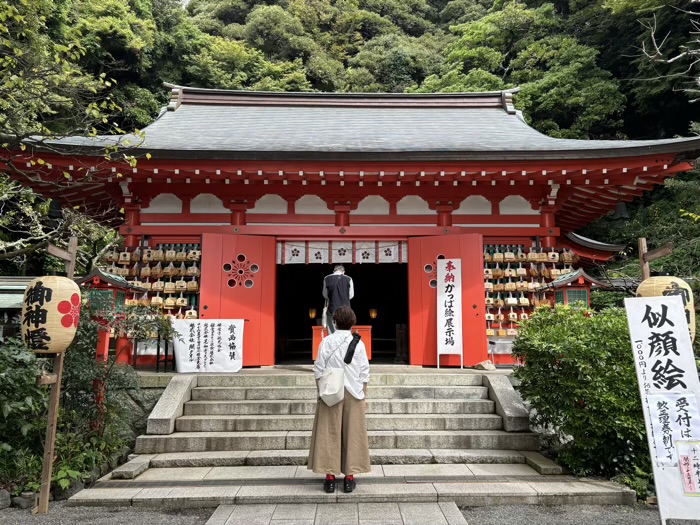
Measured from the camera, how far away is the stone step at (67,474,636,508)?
13.0 ft

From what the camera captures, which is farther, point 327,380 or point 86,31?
point 86,31

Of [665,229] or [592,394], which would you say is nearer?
[592,394]

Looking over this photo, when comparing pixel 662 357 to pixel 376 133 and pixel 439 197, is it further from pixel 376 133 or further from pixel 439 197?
pixel 376 133

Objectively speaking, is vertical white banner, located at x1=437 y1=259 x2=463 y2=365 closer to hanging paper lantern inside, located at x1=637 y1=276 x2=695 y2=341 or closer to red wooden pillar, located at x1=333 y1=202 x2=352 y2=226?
red wooden pillar, located at x1=333 y1=202 x2=352 y2=226

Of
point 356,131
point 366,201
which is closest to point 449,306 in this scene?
point 366,201

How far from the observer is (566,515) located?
3.77 meters

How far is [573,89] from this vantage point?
61.7 ft

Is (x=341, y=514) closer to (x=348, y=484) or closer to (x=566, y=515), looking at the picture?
(x=348, y=484)

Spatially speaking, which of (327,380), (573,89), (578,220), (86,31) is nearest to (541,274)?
(578,220)

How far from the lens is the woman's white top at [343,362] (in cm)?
397

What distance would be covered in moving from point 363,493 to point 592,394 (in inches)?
93.4

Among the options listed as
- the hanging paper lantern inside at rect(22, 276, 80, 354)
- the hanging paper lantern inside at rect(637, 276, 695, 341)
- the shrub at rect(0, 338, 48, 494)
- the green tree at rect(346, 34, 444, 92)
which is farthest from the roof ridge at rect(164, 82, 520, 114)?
the green tree at rect(346, 34, 444, 92)

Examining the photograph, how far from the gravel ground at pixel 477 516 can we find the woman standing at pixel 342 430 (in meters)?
0.99

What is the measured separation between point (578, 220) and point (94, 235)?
1320 cm
